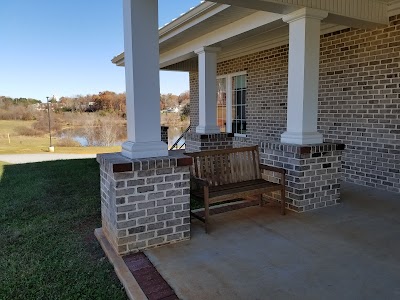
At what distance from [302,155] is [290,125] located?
0.47 meters

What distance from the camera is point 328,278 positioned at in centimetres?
218

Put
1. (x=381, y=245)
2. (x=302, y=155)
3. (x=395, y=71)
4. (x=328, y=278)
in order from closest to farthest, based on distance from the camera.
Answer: (x=328, y=278)
(x=381, y=245)
(x=302, y=155)
(x=395, y=71)

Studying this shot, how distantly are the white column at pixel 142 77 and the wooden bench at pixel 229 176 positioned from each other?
0.70 m

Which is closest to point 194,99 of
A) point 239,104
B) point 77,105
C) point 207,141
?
point 239,104

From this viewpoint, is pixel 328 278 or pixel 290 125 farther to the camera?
pixel 290 125

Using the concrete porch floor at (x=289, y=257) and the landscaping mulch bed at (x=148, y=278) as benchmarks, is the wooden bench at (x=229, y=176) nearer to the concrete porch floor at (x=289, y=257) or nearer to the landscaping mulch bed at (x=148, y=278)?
the concrete porch floor at (x=289, y=257)

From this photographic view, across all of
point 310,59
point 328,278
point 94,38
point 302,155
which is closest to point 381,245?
point 328,278

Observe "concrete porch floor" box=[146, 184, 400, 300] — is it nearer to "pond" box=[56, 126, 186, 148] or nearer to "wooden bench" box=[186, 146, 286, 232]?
"wooden bench" box=[186, 146, 286, 232]

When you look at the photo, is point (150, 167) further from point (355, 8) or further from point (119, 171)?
point (355, 8)

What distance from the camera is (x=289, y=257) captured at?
2.52m

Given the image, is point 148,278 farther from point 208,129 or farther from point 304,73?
point 208,129

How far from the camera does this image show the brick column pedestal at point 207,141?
5.70 m

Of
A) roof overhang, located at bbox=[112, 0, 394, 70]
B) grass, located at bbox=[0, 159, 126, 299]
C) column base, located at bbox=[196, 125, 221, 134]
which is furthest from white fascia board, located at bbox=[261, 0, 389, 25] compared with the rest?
grass, located at bbox=[0, 159, 126, 299]

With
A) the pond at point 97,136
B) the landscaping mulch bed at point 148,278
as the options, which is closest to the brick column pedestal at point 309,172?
the landscaping mulch bed at point 148,278
